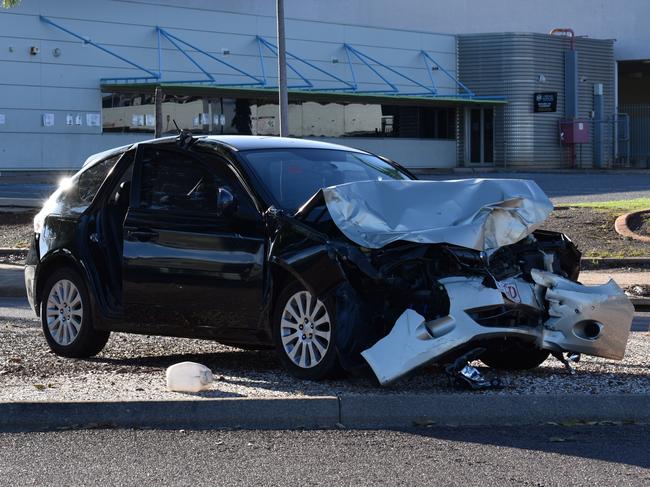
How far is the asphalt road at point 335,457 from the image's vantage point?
5.45m

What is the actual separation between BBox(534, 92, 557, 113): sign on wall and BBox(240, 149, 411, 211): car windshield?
41.3 meters

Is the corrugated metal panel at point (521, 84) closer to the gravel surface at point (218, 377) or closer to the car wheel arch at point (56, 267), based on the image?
the gravel surface at point (218, 377)

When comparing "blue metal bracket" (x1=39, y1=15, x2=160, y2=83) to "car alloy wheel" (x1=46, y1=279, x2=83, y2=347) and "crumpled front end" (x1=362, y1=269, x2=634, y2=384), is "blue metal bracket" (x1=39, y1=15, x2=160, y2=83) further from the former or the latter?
"crumpled front end" (x1=362, y1=269, x2=634, y2=384)

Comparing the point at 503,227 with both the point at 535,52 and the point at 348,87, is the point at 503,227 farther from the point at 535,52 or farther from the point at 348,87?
the point at 535,52

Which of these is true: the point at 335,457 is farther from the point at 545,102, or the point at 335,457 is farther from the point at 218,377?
the point at 545,102

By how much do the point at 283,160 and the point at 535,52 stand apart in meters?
42.5

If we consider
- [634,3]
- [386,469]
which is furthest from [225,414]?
[634,3]

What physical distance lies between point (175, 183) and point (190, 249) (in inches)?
27.2

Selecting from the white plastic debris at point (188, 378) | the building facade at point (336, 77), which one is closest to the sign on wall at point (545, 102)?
the building facade at point (336, 77)

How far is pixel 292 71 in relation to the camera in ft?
144

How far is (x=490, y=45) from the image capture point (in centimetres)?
4956

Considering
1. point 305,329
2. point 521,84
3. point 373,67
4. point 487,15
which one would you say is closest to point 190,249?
point 305,329

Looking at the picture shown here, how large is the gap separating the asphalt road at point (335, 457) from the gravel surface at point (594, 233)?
11317mm

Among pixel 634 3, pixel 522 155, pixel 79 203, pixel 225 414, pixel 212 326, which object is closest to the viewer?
pixel 225 414
